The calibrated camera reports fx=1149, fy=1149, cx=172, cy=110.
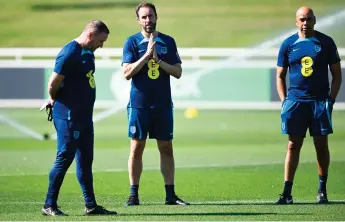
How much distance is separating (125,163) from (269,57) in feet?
38.1

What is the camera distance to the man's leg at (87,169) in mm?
9047

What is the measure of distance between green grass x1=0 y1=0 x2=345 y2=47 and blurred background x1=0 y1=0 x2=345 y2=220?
0.03 m

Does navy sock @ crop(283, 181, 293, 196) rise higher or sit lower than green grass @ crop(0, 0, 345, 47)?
lower

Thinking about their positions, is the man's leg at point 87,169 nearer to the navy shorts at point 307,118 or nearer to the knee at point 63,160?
the knee at point 63,160

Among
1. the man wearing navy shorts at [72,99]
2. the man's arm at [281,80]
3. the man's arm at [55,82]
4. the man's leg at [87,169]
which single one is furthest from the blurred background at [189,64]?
the man's arm at [55,82]

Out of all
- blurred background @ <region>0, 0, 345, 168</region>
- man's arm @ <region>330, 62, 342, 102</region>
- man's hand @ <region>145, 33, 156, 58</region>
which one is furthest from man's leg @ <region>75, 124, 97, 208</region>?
blurred background @ <region>0, 0, 345, 168</region>

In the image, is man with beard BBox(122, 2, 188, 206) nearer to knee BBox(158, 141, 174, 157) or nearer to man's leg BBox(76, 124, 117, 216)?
knee BBox(158, 141, 174, 157)

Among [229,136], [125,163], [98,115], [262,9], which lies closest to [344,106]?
[229,136]

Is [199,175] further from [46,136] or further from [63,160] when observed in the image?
[46,136]

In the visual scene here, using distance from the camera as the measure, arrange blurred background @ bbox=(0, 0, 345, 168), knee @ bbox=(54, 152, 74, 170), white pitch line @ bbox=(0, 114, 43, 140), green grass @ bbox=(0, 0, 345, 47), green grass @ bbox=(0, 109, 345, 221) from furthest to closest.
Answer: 1. green grass @ bbox=(0, 0, 345, 47)
2. blurred background @ bbox=(0, 0, 345, 168)
3. white pitch line @ bbox=(0, 114, 43, 140)
4. green grass @ bbox=(0, 109, 345, 221)
5. knee @ bbox=(54, 152, 74, 170)

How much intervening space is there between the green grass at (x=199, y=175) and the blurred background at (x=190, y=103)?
2 cm

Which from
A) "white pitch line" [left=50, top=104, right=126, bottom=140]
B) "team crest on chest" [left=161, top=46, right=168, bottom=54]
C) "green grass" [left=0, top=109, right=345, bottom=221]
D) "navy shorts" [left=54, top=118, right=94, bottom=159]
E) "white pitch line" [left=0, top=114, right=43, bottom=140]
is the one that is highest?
"team crest on chest" [left=161, top=46, right=168, bottom=54]

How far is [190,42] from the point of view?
30047mm

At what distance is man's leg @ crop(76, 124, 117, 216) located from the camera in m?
9.05
